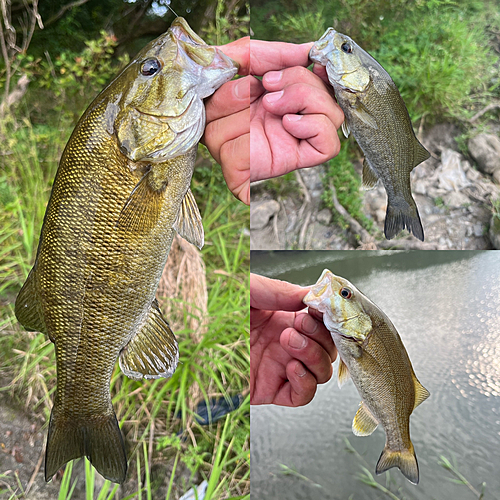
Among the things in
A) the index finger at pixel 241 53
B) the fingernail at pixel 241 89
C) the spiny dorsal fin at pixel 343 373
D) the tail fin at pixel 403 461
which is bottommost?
the tail fin at pixel 403 461

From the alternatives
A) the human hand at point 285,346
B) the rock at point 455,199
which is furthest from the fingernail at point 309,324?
the rock at point 455,199

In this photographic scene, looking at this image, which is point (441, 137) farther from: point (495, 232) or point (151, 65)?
point (151, 65)

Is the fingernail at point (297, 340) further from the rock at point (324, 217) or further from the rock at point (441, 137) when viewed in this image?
the rock at point (441, 137)

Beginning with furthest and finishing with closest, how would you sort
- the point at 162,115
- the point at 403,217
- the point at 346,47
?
the point at 403,217 → the point at 346,47 → the point at 162,115

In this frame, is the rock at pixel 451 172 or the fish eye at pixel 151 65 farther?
the rock at pixel 451 172

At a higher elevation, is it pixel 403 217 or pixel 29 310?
pixel 29 310

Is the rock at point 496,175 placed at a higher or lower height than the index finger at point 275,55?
lower

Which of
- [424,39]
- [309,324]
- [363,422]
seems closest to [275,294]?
[309,324]

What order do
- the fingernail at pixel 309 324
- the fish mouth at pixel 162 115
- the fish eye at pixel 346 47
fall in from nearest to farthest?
the fish mouth at pixel 162 115 → the fish eye at pixel 346 47 → the fingernail at pixel 309 324
